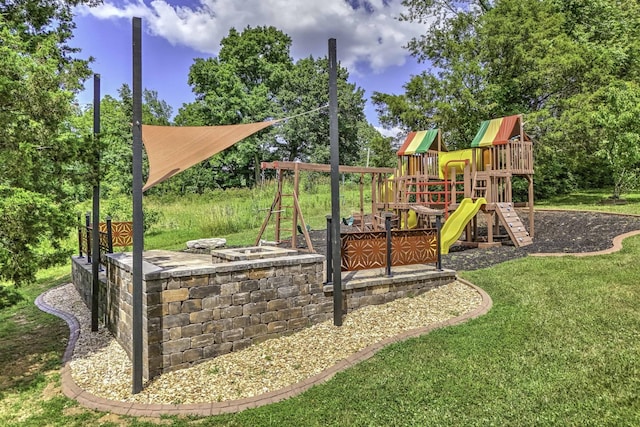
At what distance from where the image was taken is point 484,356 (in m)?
3.73

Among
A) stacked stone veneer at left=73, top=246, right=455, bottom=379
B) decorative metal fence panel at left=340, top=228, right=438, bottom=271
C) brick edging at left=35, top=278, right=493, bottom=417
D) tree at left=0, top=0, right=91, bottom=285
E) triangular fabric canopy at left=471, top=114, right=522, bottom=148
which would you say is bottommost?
brick edging at left=35, top=278, right=493, bottom=417

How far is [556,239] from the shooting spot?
29.8 feet

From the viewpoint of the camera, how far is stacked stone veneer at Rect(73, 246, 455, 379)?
385 cm

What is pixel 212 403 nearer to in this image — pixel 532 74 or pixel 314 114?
pixel 532 74

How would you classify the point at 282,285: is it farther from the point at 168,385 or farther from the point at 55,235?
the point at 55,235

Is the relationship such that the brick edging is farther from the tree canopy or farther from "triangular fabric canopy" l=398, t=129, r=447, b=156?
the tree canopy

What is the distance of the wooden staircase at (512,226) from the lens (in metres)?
8.99

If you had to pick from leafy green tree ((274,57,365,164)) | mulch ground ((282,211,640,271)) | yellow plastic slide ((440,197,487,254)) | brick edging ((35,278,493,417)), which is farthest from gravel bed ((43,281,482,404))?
leafy green tree ((274,57,365,164))

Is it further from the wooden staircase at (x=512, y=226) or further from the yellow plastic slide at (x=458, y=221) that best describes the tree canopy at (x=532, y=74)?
the yellow plastic slide at (x=458, y=221)

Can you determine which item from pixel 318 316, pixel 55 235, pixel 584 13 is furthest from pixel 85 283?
pixel 584 13

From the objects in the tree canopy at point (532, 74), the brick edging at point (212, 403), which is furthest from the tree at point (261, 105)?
the brick edging at point (212, 403)

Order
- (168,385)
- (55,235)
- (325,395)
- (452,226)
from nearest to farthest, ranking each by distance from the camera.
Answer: (325,395)
(168,385)
(55,235)
(452,226)

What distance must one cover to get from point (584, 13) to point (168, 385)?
945 inches

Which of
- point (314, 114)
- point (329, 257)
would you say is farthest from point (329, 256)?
point (314, 114)
